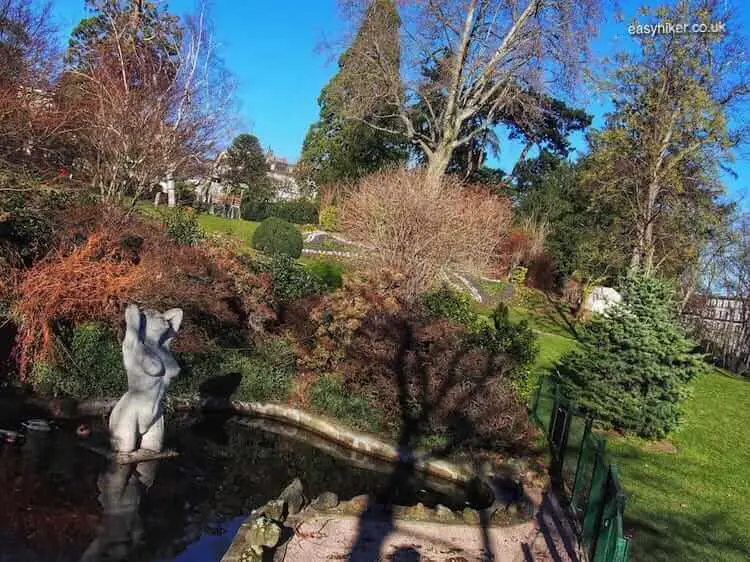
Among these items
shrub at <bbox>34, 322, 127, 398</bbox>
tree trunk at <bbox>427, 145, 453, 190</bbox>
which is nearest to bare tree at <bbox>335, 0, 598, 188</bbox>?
tree trunk at <bbox>427, 145, 453, 190</bbox>

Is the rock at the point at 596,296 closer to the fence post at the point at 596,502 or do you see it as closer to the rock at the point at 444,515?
the rock at the point at 444,515

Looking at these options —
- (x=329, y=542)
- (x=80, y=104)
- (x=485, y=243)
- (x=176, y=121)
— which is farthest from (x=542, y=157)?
(x=329, y=542)

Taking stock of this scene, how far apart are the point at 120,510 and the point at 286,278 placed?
8.26 m

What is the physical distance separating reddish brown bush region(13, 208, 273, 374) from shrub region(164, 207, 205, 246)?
3.67ft

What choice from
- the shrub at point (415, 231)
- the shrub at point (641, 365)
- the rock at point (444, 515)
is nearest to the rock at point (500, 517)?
the rock at point (444, 515)

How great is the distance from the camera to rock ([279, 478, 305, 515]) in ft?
22.2

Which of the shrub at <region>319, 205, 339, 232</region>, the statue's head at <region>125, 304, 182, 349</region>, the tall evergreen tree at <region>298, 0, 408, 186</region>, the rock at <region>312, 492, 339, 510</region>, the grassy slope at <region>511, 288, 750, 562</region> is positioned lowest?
the rock at <region>312, 492, 339, 510</region>

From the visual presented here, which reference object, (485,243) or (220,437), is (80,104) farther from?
(485,243)

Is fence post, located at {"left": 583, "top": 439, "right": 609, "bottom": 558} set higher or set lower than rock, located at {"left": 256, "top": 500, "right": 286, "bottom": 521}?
higher

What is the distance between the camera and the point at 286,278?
14.4 meters

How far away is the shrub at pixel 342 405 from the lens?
1071 centimetres

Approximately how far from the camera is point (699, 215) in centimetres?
2311

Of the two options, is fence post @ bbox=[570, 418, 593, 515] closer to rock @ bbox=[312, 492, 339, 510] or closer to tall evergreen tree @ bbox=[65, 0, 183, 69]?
rock @ bbox=[312, 492, 339, 510]

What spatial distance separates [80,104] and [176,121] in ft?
9.55
